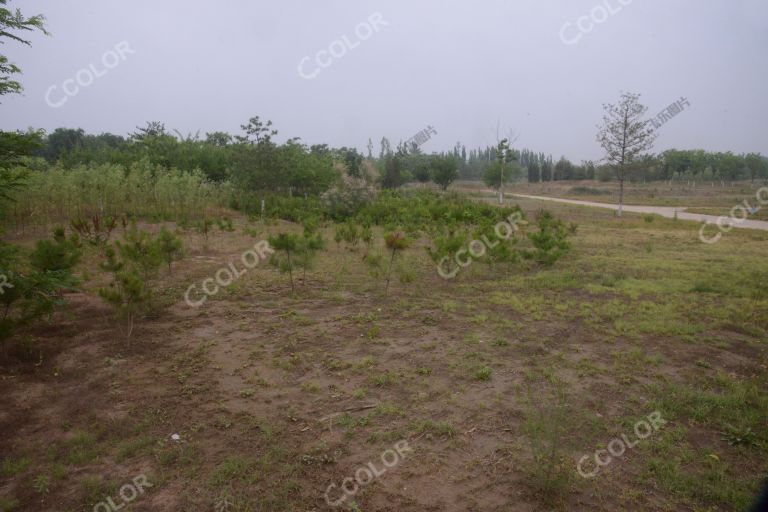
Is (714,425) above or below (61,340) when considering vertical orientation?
below

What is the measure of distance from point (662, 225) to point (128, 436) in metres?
20.4

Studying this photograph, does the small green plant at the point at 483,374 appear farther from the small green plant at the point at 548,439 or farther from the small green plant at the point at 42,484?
the small green plant at the point at 42,484

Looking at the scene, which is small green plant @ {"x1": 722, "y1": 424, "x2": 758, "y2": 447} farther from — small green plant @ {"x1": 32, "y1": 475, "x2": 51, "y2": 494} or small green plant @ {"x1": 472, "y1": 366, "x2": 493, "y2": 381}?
small green plant @ {"x1": 32, "y1": 475, "x2": 51, "y2": 494}

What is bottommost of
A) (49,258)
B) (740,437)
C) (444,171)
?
(740,437)

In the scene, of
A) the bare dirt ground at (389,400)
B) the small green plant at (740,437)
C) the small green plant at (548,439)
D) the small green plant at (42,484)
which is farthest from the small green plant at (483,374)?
the small green plant at (42,484)

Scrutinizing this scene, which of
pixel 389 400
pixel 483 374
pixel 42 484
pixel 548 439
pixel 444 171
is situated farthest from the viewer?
pixel 444 171

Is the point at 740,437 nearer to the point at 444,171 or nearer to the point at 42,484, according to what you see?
the point at 42,484

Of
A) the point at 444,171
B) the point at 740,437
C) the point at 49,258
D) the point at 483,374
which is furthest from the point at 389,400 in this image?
the point at 444,171

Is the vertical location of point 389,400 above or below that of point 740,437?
above

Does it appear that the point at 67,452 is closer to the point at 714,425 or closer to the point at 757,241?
the point at 714,425

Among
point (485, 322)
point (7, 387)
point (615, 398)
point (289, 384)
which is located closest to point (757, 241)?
point (485, 322)

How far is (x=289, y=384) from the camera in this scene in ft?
14.5

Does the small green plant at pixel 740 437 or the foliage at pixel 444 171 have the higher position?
the foliage at pixel 444 171

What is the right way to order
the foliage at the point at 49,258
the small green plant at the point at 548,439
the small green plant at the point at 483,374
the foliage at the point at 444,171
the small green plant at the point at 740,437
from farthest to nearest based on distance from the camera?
the foliage at the point at 444,171, the foliage at the point at 49,258, the small green plant at the point at 483,374, the small green plant at the point at 740,437, the small green plant at the point at 548,439
